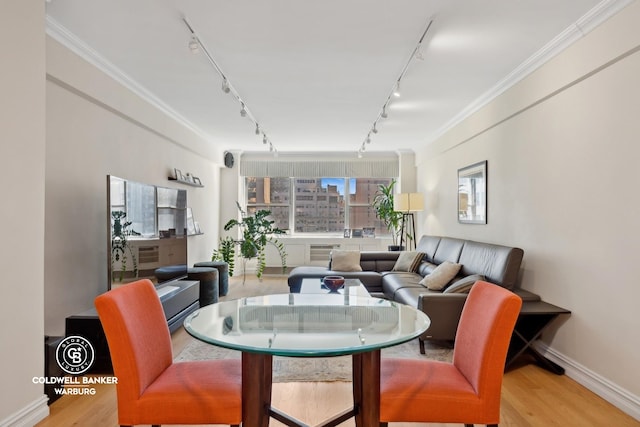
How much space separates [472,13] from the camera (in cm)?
250

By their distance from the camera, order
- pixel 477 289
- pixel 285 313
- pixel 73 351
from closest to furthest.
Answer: pixel 477 289 < pixel 285 313 < pixel 73 351

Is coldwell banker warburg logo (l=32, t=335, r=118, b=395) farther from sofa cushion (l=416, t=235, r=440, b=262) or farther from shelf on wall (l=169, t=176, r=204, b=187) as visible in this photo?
sofa cushion (l=416, t=235, r=440, b=262)

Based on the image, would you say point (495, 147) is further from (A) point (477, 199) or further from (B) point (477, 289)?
(B) point (477, 289)

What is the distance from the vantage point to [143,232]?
3.56 m

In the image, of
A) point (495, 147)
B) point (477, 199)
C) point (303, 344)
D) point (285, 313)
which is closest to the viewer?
point (303, 344)

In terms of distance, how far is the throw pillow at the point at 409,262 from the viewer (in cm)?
523

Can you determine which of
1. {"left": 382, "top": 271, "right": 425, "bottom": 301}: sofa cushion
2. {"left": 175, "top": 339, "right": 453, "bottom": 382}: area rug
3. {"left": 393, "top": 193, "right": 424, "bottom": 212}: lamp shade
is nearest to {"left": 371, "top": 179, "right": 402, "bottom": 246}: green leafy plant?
{"left": 393, "top": 193, "right": 424, "bottom": 212}: lamp shade

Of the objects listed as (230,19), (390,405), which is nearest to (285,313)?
(390,405)

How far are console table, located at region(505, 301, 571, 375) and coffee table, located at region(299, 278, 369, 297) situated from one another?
1.30 metres

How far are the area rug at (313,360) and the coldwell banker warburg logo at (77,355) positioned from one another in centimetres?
63

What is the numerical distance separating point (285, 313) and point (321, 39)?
2.05 metres

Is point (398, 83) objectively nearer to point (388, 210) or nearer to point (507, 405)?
point (507, 405)

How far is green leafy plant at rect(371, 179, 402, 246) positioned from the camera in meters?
6.99

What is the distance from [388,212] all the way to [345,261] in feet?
6.53
